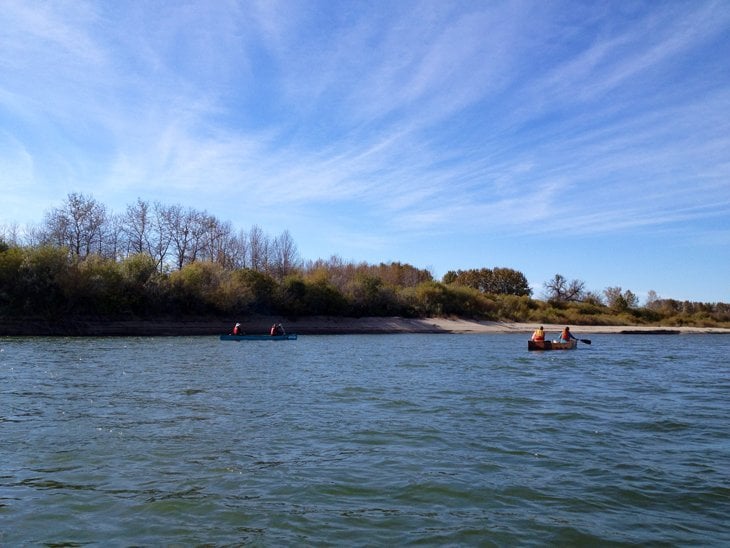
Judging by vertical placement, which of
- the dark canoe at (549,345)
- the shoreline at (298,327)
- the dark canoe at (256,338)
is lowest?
the dark canoe at (549,345)

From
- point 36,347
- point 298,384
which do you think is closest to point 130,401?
point 298,384

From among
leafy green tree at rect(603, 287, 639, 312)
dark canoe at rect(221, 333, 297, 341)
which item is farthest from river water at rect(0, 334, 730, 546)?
leafy green tree at rect(603, 287, 639, 312)

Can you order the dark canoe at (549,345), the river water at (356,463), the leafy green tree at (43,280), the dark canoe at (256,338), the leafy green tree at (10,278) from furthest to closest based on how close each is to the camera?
the leafy green tree at (43,280)
the leafy green tree at (10,278)
the dark canoe at (256,338)
the dark canoe at (549,345)
the river water at (356,463)

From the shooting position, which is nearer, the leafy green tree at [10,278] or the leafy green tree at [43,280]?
the leafy green tree at [10,278]

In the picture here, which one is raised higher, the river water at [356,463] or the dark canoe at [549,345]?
the dark canoe at [549,345]

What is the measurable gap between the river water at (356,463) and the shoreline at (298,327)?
3352 centimetres

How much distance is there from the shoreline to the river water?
3352 cm

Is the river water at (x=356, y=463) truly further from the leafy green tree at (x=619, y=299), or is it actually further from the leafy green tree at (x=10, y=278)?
the leafy green tree at (x=619, y=299)

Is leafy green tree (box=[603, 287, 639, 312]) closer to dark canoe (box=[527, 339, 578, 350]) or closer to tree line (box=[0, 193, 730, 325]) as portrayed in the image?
tree line (box=[0, 193, 730, 325])

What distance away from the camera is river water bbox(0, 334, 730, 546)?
8.04 metres

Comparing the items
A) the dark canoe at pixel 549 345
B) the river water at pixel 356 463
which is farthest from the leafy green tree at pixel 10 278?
the dark canoe at pixel 549 345

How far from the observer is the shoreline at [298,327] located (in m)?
53.3

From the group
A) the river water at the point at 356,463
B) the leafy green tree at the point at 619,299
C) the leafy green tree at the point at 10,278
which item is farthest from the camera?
the leafy green tree at the point at 619,299

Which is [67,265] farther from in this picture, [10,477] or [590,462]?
[590,462]
